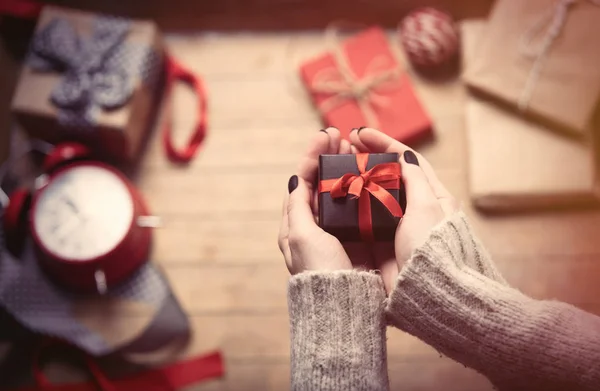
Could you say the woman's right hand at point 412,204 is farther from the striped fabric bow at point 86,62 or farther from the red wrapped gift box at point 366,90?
the striped fabric bow at point 86,62

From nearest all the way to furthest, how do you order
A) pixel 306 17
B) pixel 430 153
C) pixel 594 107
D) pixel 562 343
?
1. pixel 562 343
2. pixel 594 107
3. pixel 430 153
4. pixel 306 17

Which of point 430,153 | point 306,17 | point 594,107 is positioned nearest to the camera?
point 594,107

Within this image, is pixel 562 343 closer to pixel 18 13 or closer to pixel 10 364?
pixel 10 364

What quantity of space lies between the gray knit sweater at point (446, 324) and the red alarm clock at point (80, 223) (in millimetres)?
507

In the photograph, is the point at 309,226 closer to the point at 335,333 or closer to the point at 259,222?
the point at 335,333

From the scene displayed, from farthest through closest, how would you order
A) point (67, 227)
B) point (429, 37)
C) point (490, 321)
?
point (429, 37) → point (67, 227) → point (490, 321)

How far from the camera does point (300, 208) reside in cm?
84

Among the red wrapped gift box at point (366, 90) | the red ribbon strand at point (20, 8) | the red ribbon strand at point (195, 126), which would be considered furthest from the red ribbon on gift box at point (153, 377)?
the red ribbon strand at point (20, 8)

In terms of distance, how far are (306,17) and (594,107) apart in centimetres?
63

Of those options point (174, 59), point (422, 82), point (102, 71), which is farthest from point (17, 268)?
point (422, 82)

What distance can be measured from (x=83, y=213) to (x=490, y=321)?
0.77 meters

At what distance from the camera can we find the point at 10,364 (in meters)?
1.20

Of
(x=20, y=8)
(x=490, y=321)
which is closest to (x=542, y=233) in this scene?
(x=490, y=321)

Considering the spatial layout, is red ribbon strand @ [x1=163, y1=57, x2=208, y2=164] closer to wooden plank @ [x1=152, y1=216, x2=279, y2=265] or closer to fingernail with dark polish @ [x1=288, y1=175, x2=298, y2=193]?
wooden plank @ [x1=152, y1=216, x2=279, y2=265]
